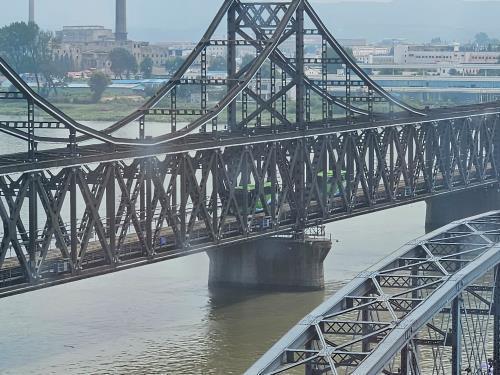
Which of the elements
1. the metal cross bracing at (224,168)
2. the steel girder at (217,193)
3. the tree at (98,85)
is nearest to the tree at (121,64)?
the tree at (98,85)

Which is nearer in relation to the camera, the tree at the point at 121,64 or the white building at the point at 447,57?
the white building at the point at 447,57

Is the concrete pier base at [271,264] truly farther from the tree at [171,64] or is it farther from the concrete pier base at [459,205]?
the tree at [171,64]

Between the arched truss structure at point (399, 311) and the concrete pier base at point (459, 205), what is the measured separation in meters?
35.1

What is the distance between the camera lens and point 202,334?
5031cm

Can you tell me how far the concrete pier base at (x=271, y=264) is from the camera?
2266 inches

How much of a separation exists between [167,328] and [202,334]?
1041 mm

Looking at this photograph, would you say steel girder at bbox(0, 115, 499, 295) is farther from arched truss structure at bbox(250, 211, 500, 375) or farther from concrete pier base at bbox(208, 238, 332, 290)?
arched truss structure at bbox(250, 211, 500, 375)

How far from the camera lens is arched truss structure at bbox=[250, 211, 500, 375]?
94.6 feet

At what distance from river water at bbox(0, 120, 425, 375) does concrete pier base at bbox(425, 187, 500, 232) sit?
10881 millimetres

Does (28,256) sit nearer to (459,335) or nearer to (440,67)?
(459,335)

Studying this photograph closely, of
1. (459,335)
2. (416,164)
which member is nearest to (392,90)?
(416,164)

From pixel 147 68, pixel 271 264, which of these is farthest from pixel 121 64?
pixel 271 264

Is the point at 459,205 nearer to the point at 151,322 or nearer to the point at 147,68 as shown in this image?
the point at 151,322

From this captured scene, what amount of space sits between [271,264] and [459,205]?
20076 mm
